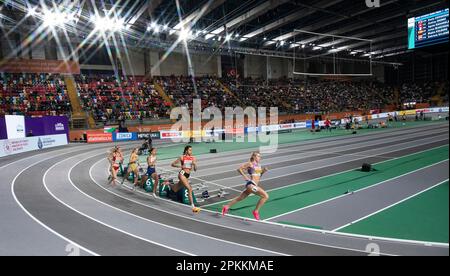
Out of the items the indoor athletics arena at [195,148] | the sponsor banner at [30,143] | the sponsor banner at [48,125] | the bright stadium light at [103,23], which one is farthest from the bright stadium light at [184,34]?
the sponsor banner at [30,143]

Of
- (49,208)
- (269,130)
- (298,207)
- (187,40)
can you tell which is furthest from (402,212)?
(187,40)

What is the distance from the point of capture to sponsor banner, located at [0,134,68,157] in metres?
23.6

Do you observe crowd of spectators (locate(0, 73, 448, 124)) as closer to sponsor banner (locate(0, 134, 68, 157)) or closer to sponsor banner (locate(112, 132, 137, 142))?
Result: sponsor banner (locate(112, 132, 137, 142))

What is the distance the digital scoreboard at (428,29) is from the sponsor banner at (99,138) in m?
28.1

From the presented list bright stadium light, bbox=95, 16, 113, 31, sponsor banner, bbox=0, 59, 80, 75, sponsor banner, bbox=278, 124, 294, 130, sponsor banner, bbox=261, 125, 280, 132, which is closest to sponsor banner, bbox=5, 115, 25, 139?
bright stadium light, bbox=95, 16, 113, 31

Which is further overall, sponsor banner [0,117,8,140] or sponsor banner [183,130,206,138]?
sponsor banner [183,130,206,138]

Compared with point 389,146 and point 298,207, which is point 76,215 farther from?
point 389,146

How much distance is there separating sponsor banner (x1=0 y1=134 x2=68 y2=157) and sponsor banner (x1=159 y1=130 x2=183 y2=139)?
942cm

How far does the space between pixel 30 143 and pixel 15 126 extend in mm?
2102

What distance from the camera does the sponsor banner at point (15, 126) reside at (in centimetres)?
2423

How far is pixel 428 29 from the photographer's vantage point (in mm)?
12977

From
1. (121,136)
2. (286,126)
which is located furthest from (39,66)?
(286,126)

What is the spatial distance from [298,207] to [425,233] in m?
3.21

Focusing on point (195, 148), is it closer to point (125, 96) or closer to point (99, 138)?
point (99, 138)
